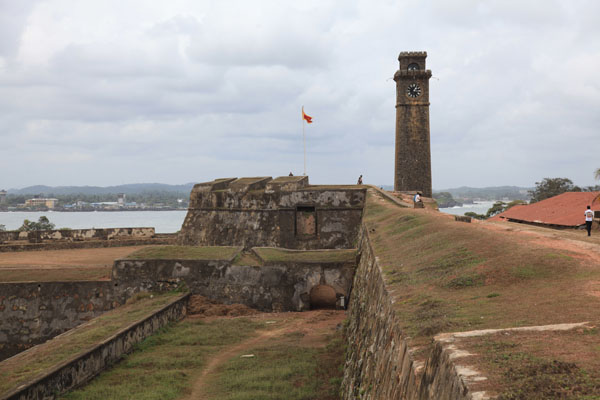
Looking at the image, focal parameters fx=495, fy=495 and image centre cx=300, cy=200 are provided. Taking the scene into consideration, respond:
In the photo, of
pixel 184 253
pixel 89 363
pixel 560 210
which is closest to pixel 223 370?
pixel 89 363

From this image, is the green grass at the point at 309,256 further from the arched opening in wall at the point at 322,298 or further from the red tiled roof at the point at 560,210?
the red tiled roof at the point at 560,210

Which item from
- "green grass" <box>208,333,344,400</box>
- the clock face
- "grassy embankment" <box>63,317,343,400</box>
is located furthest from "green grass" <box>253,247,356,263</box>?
the clock face

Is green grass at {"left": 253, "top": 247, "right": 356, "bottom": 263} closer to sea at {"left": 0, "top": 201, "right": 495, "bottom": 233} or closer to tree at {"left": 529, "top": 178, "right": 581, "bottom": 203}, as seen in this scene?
tree at {"left": 529, "top": 178, "right": 581, "bottom": 203}

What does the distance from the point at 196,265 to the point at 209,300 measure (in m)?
1.18

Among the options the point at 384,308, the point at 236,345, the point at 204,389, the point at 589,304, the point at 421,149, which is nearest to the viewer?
the point at 589,304

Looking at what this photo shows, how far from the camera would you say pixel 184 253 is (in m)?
16.5

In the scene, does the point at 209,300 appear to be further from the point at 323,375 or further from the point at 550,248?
the point at 550,248

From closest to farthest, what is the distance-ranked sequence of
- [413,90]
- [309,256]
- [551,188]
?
[309,256] < [413,90] < [551,188]

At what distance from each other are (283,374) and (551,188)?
40978mm

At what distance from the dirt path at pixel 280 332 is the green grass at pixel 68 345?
2459mm

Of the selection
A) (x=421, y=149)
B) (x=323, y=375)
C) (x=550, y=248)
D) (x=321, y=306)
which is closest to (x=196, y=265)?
(x=321, y=306)

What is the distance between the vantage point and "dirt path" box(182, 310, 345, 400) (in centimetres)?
953

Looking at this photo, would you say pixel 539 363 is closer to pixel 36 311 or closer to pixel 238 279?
pixel 238 279

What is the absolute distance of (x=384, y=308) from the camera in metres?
6.28
